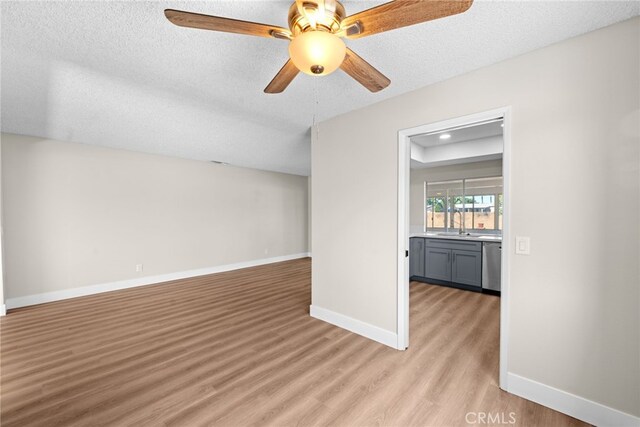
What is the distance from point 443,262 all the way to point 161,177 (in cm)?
544

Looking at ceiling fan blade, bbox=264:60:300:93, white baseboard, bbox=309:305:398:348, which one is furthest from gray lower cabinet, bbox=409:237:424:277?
ceiling fan blade, bbox=264:60:300:93

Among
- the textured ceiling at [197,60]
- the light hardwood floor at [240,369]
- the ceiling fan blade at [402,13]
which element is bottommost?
the light hardwood floor at [240,369]

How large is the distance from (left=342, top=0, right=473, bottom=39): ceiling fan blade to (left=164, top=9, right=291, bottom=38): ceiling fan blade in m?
0.35

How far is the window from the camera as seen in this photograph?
197 inches

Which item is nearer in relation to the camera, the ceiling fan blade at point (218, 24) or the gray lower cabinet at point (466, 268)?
the ceiling fan blade at point (218, 24)

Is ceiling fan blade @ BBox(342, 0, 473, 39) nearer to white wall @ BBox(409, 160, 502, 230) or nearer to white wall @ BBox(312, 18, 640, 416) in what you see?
white wall @ BBox(312, 18, 640, 416)

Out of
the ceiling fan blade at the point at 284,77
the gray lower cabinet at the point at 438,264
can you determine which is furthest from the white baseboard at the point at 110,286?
the ceiling fan blade at the point at 284,77

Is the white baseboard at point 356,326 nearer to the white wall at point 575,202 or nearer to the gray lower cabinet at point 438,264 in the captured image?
the white wall at point 575,202

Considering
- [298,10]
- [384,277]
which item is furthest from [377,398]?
[298,10]

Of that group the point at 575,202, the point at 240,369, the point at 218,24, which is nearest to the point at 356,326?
the point at 240,369

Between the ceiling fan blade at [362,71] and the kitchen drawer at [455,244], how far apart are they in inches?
142

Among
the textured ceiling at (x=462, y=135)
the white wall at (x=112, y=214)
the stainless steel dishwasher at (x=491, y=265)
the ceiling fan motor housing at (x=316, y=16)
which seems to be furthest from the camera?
the stainless steel dishwasher at (x=491, y=265)

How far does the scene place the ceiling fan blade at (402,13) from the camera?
109 cm

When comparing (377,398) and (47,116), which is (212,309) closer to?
(377,398)
